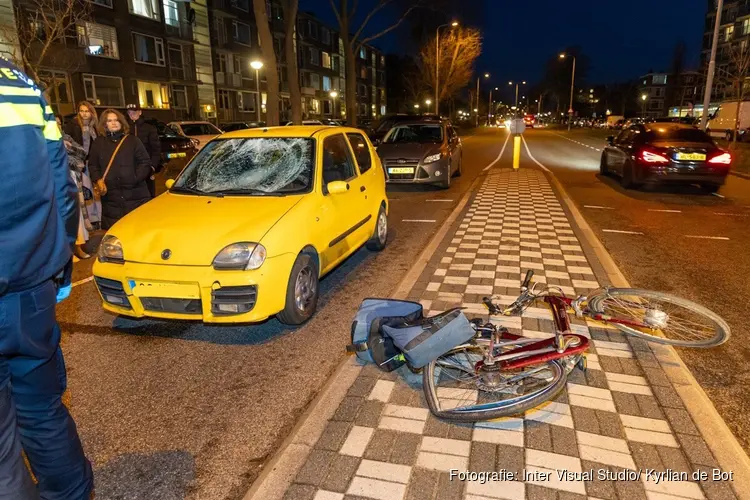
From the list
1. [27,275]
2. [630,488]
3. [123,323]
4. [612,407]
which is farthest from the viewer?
[123,323]

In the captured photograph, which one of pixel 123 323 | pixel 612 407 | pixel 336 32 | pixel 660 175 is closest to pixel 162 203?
pixel 123 323

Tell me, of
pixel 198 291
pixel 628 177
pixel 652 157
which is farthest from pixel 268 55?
pixel 198 291

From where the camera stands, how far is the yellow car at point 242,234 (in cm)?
395

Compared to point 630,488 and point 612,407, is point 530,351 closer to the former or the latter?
point 612,407

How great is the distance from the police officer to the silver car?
10.1 metres

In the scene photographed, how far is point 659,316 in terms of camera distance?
3832 millimetres

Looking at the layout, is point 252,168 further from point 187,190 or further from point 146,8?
point 146,8

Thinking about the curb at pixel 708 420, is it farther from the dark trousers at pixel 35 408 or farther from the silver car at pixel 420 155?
the silver car at pixel 420 155

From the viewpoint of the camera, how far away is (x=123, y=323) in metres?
4.72

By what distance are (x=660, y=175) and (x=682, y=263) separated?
562cm

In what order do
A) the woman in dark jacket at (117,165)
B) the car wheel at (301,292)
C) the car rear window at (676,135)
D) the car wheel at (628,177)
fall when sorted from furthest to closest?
the car wheel at (628,177) → the car rear window at (676,135) → the woman in dark jacket at (117,165) → the car wheel at (301,292)

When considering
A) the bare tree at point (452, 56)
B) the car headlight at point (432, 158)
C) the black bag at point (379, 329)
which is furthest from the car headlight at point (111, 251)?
the bare tree at point (452, 56)

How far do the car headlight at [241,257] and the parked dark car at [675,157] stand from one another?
10.2m

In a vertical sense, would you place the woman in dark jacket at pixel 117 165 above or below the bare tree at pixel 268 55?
below
